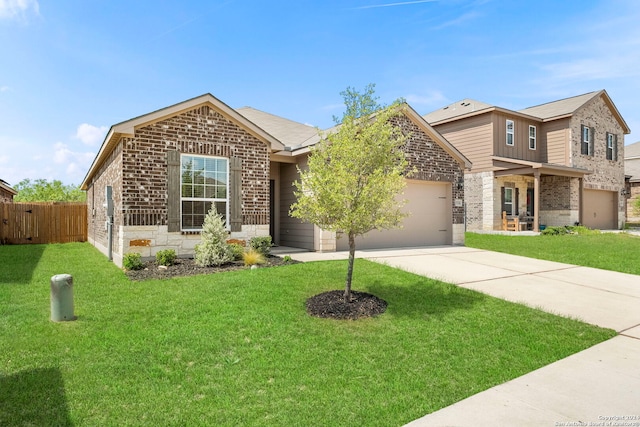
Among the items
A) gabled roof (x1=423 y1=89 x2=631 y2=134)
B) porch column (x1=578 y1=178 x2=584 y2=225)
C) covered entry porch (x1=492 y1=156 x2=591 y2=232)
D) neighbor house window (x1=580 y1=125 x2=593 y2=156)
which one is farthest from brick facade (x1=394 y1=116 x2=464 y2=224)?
neighbor house window (x1=580 y1=125 x2=593 y2=156)

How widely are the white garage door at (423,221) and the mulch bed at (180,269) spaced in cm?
493

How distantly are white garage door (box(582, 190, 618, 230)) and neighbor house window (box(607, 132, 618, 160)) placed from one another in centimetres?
245

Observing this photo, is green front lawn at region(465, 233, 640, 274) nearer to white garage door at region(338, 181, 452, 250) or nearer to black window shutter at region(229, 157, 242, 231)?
white garage door at region(338, 181, 452, 250)

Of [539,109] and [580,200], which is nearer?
[580,200]

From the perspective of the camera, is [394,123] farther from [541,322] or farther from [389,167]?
[541,322]

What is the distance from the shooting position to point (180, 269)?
7.98m

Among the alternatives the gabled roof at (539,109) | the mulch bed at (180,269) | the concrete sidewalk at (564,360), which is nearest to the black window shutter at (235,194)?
the mulch bed at (180,269)

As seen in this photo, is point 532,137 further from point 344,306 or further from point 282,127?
point 344,306

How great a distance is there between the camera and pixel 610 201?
25203mm

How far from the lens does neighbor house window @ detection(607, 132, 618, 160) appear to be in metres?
24.8

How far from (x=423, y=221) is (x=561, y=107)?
16301 millimetres

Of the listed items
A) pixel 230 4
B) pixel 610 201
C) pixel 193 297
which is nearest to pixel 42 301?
pixel 193 297

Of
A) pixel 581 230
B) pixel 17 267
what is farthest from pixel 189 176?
pixel 581 230

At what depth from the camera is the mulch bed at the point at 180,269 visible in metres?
7.48
